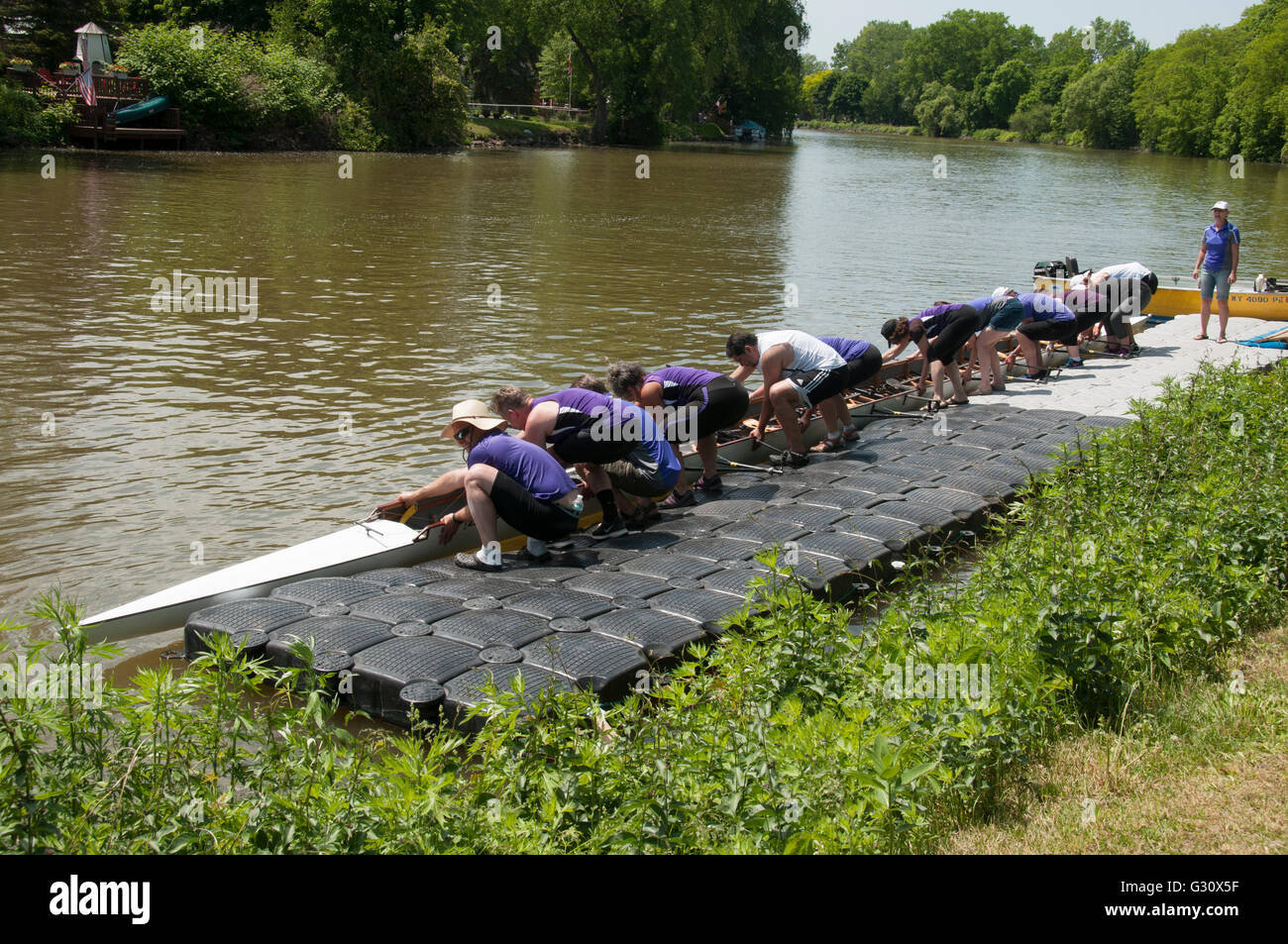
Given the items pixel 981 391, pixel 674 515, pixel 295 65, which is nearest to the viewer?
pixel 674 515

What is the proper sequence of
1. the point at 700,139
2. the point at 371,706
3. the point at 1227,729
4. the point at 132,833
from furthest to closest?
1. the point at 700,139
2. the point at 371,706
3. the point at 1227,729
4. the point at 132,833

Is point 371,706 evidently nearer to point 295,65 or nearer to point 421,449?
point 421,449

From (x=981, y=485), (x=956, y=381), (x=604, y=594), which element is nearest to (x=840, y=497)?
(x=981, y=485)

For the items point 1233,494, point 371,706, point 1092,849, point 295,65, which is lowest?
point 371,706

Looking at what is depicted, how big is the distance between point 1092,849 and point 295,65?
5314 centimetres

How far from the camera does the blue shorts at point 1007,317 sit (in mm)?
14578

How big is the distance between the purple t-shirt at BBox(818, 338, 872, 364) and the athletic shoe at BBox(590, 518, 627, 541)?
13.3ft

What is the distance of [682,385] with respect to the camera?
10.2 m

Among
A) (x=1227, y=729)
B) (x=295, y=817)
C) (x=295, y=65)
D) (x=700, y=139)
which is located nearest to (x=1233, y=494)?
(x=1227, y=729)

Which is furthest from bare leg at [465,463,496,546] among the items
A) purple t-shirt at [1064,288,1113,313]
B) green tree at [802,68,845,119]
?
green tree at [802,68,845,119]

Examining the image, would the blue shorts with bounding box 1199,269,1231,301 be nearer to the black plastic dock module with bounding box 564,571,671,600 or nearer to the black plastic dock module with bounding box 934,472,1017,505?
the black plastic dock module with bounding box 934,472,1017,505

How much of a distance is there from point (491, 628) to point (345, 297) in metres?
14.2

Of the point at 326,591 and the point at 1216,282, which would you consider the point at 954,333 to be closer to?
the point at 1216,282

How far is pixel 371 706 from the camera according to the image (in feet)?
20.7
